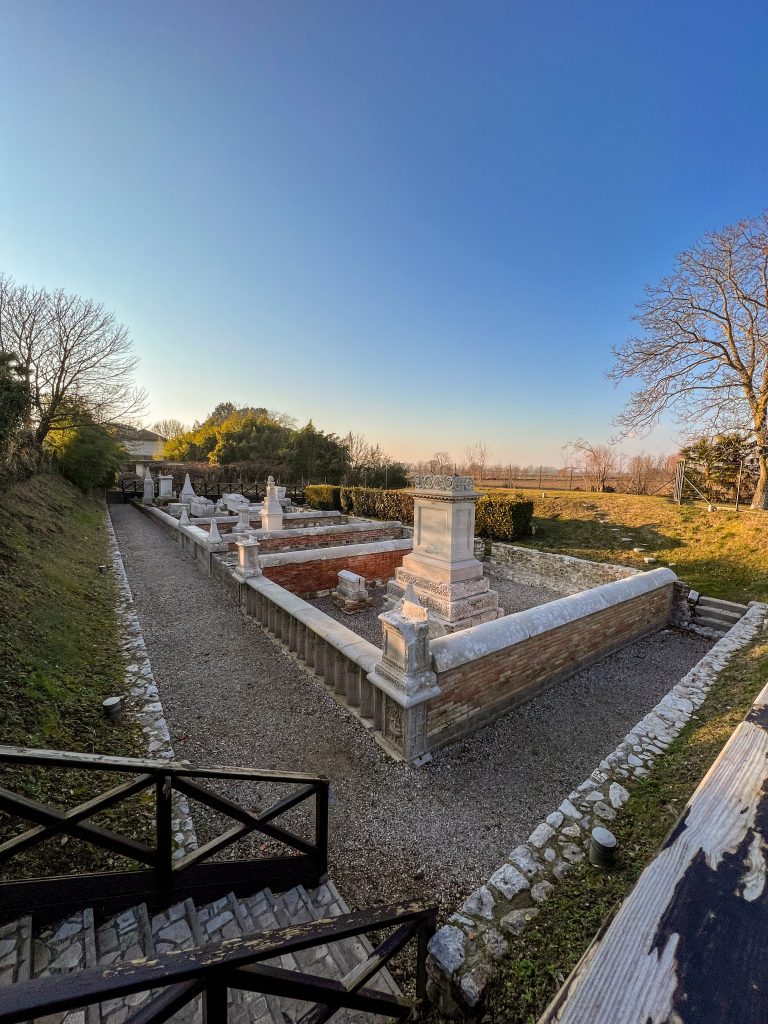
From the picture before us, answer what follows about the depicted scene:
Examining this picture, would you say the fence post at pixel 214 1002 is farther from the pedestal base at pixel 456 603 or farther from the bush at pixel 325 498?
the bush at pixel 325 498

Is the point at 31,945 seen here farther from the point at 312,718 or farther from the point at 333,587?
the point at 333,587

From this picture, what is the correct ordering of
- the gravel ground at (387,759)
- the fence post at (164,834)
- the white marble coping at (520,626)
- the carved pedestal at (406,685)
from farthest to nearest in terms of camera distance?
the white marble coping at (520,626) → the carved pedestal at (406,685) → the gravel ground at (387,759) → the fence post at (164,834)

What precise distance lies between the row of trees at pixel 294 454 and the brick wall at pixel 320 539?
17171 mm

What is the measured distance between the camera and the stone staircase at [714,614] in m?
7.36

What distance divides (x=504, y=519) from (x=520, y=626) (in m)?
8.18

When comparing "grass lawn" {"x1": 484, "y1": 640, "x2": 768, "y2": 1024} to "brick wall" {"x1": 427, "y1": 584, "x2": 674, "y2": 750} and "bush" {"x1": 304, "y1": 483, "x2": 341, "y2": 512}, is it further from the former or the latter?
"bush" {"x1": 304, "y1": 483, "x2": 341, "y2": 512}

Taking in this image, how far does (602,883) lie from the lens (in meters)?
2.49

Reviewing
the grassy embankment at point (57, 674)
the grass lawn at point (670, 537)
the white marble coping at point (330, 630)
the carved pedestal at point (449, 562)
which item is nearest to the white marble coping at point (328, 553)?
the white marble coping at point (330, 630)

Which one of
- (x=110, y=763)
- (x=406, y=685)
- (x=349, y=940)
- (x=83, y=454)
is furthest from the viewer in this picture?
(x=83, y=454)

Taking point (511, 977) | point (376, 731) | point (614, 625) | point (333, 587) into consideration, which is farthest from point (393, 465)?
point (511, 977)

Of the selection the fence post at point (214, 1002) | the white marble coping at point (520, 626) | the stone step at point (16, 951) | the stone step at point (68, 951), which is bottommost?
the stone step at point (68, 951)

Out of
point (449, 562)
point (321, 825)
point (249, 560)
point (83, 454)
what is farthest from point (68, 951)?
point (83, 454)

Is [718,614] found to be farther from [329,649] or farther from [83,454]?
[83,454]

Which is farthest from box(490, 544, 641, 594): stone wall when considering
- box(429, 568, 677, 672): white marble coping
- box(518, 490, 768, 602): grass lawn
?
box(429, 568, 677, 672): white marble coping
